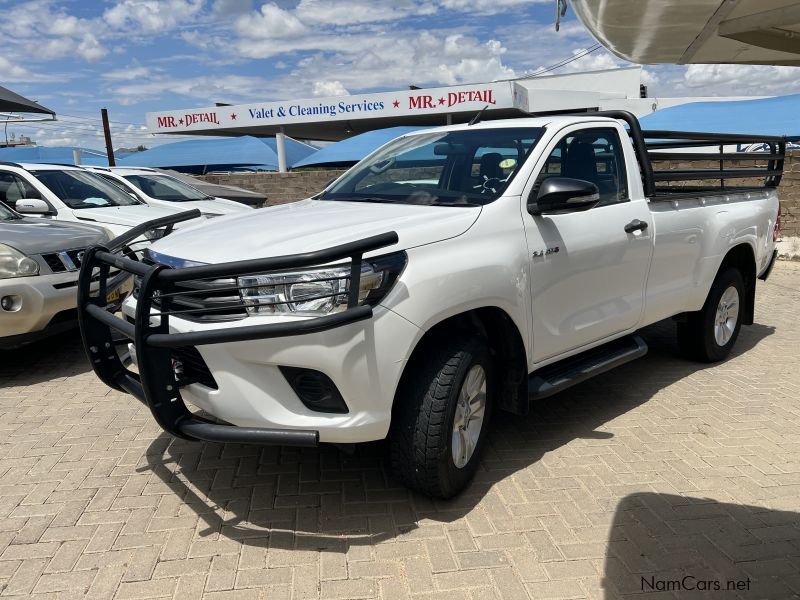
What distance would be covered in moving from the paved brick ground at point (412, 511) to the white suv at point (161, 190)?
5.25 metres

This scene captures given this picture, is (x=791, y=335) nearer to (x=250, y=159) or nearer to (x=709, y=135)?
(x=709, y=135)

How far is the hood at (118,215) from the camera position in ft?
24.3

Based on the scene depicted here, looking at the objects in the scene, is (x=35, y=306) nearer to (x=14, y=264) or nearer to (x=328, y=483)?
(x=14, y=264)

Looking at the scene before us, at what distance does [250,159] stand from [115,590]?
21.6 m

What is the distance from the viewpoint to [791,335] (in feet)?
20.9

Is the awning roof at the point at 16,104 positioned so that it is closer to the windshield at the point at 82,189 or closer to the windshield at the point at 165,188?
the windshield at the point at 165,188

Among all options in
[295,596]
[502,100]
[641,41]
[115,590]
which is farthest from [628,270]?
[502,100]

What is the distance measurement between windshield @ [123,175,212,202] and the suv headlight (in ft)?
16.6

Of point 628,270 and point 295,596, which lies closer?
point 295,596

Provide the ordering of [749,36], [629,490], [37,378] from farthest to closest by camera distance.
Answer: [37,378] < [629,490] < [749,36]

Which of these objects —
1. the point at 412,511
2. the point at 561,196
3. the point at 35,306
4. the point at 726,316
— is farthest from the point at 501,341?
the point at 35,306

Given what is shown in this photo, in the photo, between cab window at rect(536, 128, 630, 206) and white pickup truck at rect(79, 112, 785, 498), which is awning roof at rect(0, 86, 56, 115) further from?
cab window at rect(536, 128, 630, 206)

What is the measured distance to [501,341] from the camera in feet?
11.2

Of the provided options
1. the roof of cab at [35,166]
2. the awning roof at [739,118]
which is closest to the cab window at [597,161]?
the roof of cab at [35,166]
